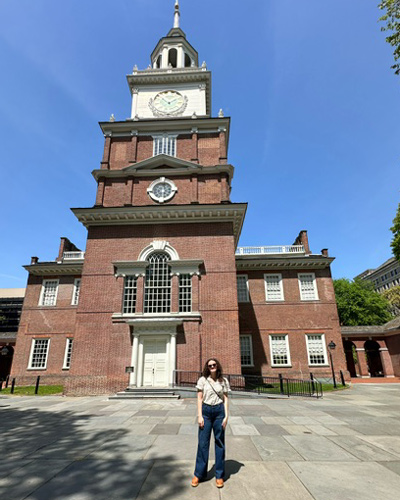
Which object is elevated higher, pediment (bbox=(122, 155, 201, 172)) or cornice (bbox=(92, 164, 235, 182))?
pediment (bbox=(122, 155, 201, 172))

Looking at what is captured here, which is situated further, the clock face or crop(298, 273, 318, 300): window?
crop(298, 273, 318, 300): window

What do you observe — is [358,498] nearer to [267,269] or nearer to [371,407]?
[371,407]

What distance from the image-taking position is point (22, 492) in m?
3.92

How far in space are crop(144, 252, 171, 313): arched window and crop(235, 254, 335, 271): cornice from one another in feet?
27.7

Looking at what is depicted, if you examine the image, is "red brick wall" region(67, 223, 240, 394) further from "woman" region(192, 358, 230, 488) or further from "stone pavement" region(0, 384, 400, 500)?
"woman" region(192, 358, 230, 488)

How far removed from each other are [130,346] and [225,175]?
12.1m

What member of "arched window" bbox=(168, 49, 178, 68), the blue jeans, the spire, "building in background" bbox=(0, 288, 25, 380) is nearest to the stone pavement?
the blue jeans

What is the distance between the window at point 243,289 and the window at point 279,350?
356 centimetres

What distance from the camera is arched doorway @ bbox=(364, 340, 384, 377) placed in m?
27.3

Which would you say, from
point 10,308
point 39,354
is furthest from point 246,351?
point 10,308

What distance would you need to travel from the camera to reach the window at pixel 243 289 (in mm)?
23578

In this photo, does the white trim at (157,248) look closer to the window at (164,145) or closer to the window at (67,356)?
the window at (164,145)

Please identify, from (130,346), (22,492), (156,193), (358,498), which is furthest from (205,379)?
(156,193)

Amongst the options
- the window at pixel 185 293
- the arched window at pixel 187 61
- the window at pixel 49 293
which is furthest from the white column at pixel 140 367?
the arched window at pixel 187 61
